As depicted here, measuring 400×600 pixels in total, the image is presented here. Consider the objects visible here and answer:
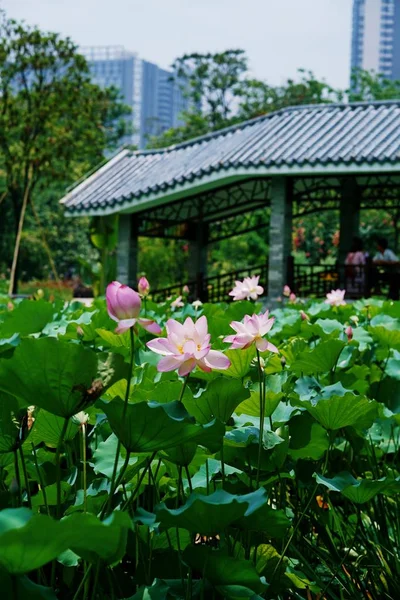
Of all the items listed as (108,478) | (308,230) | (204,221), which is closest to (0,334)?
(108,478)

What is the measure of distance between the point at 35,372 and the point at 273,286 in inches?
506

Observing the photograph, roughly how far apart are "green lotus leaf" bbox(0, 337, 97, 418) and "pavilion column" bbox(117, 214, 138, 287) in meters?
14.6

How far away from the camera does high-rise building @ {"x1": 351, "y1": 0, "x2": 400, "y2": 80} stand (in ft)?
470

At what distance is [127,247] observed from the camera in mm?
15930

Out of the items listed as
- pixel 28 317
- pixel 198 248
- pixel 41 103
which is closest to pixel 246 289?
pixel 28 317

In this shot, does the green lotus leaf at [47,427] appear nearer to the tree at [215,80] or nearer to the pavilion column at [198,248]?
the pavilion column at [198,248]

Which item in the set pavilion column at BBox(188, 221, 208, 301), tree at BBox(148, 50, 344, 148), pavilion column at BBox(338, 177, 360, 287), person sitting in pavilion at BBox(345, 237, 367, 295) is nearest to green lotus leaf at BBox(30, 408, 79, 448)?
person sitting in pavilion at BBox(345, 237, 367, 295)

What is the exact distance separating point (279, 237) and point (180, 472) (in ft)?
41.7

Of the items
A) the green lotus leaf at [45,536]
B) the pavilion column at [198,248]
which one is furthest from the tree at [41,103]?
the green lotus leaf at [45,536]

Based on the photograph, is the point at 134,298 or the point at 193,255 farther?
the point at 193,255

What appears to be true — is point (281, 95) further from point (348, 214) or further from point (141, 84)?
point (141, 84)

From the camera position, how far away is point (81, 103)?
872 inches

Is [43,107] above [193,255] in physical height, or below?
above

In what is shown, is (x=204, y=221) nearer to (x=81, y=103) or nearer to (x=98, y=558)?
(x=81, y=103)
